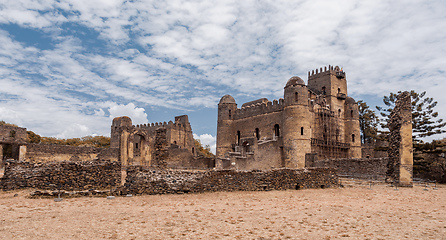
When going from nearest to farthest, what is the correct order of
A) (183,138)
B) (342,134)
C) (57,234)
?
(57,234) < (342,134) < (183,138)

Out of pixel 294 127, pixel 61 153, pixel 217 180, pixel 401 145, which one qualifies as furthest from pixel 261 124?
pixel 217 180

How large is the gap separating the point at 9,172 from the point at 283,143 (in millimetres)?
30134

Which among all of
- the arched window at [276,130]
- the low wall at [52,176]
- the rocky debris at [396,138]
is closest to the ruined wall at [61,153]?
the low wall at [52,176]

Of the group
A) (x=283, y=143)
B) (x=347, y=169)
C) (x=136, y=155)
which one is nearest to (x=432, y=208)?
(x=347, y=169)

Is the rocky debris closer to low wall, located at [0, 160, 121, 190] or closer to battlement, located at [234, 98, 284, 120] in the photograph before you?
low wall, located at [0, 160, 121, 190]

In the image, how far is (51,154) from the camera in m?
31.5

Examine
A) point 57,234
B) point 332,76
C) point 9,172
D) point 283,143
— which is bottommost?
point 57,234

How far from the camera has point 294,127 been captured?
38094 mm

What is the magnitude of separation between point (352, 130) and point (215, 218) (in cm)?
4217

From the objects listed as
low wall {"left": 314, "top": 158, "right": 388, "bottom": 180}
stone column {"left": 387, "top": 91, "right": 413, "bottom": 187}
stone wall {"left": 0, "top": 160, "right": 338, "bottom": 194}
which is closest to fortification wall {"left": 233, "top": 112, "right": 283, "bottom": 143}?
low wall {"left": 314, "top": 158, "right": 388, "bottom": 180}

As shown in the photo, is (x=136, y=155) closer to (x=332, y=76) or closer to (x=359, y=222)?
(x=332, y=76)

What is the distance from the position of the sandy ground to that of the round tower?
1369 inches

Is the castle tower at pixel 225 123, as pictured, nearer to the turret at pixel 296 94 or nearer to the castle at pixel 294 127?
the castle at pixel 294 127

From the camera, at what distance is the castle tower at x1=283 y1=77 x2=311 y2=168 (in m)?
37.5
